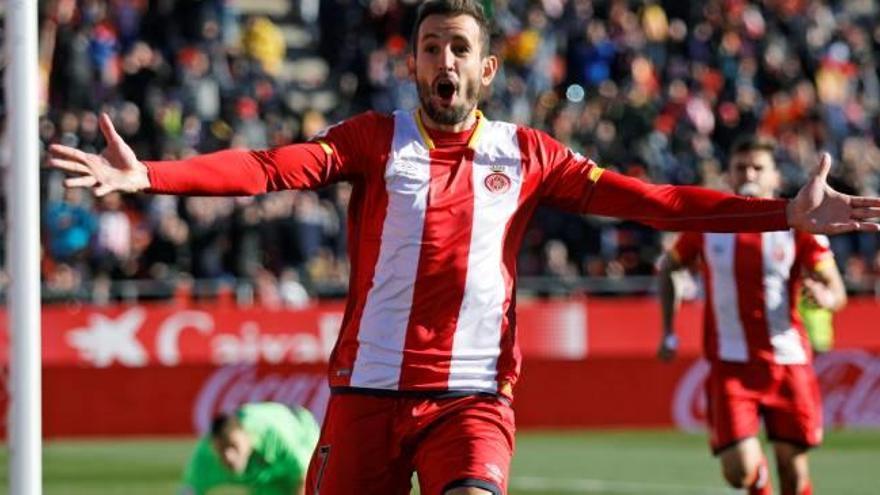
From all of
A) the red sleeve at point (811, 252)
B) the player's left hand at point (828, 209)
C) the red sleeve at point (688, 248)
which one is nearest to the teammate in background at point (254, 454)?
the red sleeve at point (688, 248)

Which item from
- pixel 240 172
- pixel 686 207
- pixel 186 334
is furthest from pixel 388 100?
pixel 240 172

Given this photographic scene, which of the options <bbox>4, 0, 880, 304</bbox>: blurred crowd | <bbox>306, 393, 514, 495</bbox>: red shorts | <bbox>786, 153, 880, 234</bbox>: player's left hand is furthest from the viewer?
<bbox>4, 0, 880, 304</bbox>: blurred crowd

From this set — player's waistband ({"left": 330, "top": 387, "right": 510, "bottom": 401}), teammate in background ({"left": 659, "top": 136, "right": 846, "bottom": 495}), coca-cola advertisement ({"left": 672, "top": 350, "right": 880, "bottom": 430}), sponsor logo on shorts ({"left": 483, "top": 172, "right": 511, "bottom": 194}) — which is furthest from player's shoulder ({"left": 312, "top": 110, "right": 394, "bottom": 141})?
coca-cola advertisement ({"left": 672, "top": 350, "right": 880, "bottom": 430})

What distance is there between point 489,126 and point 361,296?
29.3 inches

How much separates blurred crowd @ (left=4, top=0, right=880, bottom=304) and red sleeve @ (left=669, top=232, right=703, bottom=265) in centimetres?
1180

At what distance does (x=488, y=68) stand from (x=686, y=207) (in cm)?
82

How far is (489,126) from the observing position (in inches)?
273

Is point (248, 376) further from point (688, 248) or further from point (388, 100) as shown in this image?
point (688, 248)

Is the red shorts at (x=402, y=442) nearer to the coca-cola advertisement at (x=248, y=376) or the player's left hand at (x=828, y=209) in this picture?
the player's left hand at (x=828, y=209)

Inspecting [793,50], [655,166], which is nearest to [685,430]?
[655,166]

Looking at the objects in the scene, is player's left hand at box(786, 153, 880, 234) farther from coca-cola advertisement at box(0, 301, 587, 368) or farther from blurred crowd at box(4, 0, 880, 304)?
blurred crowd at box(4, 0, 880, 304)

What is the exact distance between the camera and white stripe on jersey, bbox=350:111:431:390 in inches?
264

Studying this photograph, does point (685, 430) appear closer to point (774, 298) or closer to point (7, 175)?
point (774, 298)

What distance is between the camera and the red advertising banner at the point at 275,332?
21.9 metres
